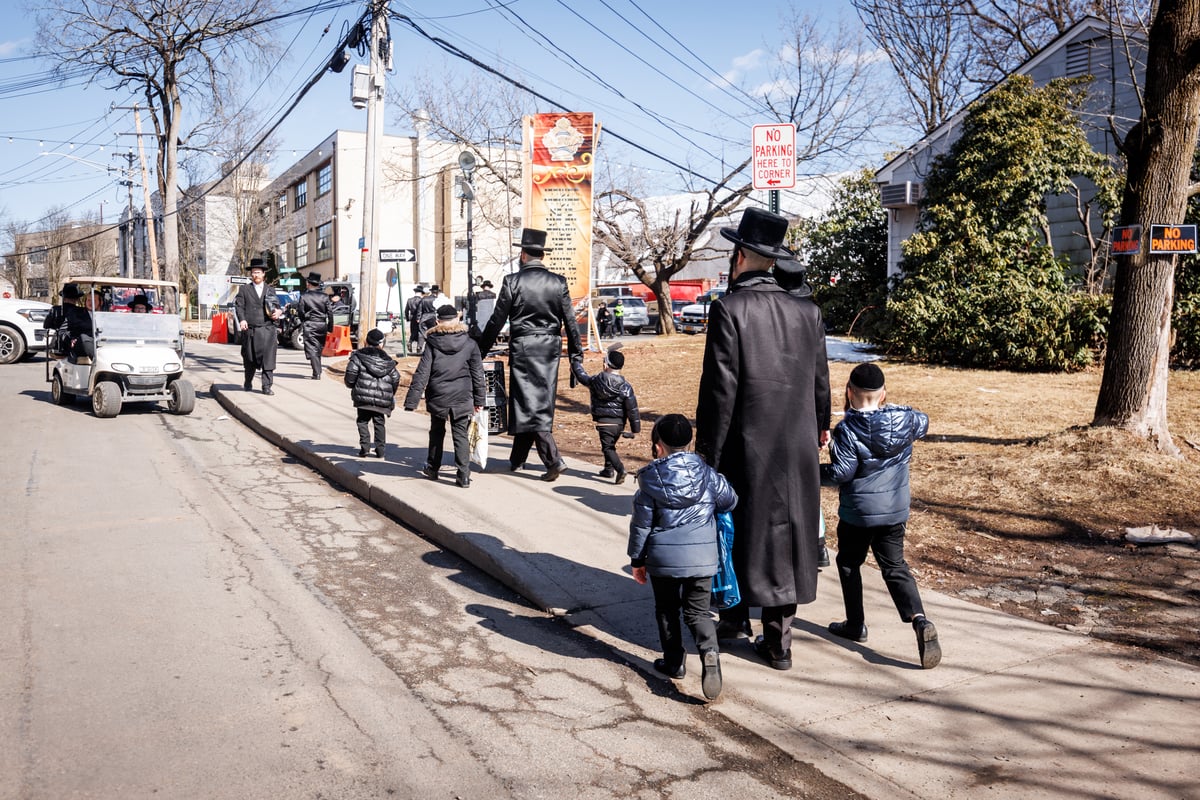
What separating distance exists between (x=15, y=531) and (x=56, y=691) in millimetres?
3338

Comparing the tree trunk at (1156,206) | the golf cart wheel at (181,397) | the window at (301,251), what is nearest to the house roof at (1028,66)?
the tree trunk at (1156,206)

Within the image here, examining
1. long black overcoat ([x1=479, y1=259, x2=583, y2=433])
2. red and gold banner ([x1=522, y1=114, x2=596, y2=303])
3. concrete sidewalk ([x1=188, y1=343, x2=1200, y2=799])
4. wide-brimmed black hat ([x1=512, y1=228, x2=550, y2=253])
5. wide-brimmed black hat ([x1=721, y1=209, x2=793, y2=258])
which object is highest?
red and gold banner ([x1=522, y1=114, x2=596, y2=303])

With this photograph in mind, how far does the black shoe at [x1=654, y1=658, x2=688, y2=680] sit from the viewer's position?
4391 millimetres

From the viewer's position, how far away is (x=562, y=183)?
1717 centimetres

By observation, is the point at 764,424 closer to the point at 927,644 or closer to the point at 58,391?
the point at 927,644

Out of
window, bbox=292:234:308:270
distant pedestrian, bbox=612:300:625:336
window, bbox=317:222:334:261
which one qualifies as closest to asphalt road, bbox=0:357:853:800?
distant pedestrian, bbox=612:300:625:336

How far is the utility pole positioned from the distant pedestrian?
492 inches

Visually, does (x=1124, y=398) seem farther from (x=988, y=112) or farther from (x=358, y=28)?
(x=358, y=28)

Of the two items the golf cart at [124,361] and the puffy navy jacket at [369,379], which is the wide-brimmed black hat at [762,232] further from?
the golf cart at [124,361]

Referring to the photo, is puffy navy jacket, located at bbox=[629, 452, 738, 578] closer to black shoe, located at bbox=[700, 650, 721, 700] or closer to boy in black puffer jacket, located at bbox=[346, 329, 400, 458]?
black shoe, located at bbox=[700, 650, 721, 700]

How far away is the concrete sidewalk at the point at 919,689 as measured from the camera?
354 centimetres

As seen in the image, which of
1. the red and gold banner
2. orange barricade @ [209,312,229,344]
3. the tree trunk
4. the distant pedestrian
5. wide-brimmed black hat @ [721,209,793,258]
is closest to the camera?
wide-brimmed black hat @ [721,209,793,258]

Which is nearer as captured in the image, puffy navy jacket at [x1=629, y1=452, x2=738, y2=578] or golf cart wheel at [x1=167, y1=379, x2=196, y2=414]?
puffy navy jacket at [x1=629, y1=452, x2=738, y2=578]

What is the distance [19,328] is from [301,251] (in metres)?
40.9
